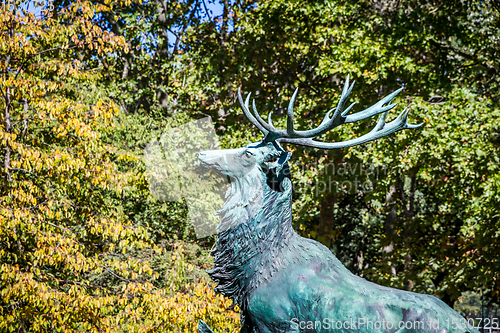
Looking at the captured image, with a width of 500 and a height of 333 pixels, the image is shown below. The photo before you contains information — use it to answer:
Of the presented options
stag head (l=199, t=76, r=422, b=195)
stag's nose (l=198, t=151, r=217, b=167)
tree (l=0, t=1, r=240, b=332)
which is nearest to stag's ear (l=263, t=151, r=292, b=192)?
stag head (l=199, t=76, r=422, b=195)

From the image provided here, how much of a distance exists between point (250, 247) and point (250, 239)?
0.18 feet

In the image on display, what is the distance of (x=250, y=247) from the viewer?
337 cm

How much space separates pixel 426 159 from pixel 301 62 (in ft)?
14.1

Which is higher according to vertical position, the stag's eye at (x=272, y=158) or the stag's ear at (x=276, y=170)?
the stag's eye at (x=272, y=158)

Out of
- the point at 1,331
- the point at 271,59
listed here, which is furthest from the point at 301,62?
the point at 1,331

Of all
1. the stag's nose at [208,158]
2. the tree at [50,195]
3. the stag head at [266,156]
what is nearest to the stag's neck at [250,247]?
the stag head at [266,156]

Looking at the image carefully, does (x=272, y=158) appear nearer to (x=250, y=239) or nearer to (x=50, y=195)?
(x=250, y=239)

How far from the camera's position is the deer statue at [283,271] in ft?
9.93

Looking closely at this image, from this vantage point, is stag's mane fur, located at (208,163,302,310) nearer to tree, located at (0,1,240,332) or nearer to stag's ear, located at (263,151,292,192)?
stag's ear, located at (263,151,292,192)

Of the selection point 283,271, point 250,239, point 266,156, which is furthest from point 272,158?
→ point 283,271

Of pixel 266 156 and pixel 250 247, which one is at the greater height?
pixel 266 156

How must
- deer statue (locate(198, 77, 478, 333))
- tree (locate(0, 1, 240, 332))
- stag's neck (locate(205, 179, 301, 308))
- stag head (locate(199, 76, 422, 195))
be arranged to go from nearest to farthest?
deer statue (locate(198, 77, 478, 333))
stag's neck (locate(205, 179, 301, 308))
stag head (locate(199, 76, 422, 195))
tree (locate(0, 1, 240, 332))

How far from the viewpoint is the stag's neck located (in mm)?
3355

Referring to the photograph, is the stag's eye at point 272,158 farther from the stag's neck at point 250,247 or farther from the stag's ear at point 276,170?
the stag's neck at point 250,247
